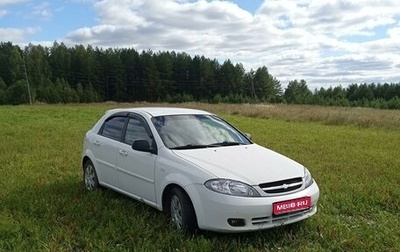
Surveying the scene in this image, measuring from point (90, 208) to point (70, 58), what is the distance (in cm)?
8907

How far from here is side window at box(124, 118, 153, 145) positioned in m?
5.85

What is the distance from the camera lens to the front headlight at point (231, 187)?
175 inches

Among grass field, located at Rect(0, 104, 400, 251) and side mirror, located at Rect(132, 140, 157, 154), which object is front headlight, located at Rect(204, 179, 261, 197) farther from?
side mirror, located at Rect(132, 140, 157, 154)

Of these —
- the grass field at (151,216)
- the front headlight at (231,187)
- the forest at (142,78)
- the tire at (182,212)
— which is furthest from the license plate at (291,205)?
the forest at (142,78)

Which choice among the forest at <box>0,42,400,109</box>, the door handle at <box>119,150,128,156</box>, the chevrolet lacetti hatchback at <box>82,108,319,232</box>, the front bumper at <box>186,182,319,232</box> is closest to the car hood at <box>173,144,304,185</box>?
the chevrolet lacetti hatchback at <box>82,108,319,232</box>

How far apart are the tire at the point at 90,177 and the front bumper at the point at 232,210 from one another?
2815 millimetres

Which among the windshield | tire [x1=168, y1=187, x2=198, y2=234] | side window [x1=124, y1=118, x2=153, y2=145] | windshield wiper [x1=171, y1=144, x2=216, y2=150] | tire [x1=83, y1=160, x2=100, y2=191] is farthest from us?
tire [x1=83, y1=160, x2=100, y2=191]

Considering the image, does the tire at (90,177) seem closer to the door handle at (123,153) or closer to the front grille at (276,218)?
the door handle at (123,153)

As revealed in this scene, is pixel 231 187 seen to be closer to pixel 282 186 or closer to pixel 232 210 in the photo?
pixel 232 210

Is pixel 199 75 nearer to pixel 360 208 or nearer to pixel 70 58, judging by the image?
pixel 70 58

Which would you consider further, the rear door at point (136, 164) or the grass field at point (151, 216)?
the rear door at point (136, 164)

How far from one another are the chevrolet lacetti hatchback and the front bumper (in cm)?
1

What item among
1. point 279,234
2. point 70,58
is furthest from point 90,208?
point 70,58

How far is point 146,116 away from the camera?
236 inches
